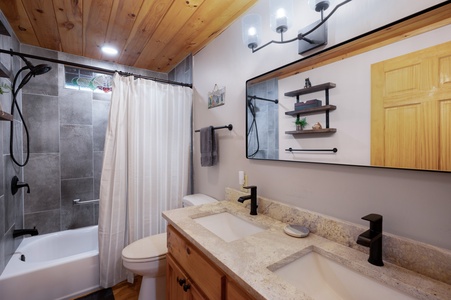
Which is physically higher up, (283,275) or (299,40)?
(299,40)

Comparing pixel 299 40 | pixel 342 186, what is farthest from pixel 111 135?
pixel 342 186

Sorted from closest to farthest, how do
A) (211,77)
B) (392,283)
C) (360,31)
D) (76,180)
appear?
(392,283) → (360,31) → (211,77) → (76,180)

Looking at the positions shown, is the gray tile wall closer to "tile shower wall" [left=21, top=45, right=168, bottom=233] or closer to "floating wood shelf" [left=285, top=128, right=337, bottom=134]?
"tile shower wall" [left=21, top=45, right=168, bottom=233]

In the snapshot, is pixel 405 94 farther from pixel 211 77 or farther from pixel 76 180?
pixel 76 180

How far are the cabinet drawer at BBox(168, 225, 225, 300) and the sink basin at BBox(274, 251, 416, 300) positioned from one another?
9.9 inches

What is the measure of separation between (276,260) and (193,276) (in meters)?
0.47

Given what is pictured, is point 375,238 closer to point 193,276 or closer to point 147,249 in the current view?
point 193,276

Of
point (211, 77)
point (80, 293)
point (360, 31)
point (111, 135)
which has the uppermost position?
point (211, 77)

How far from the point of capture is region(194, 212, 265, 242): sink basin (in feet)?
4.11

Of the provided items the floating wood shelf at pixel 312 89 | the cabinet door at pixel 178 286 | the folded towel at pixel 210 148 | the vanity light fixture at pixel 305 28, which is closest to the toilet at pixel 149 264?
the cabinet door at pixel 178 286

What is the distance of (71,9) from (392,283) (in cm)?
244

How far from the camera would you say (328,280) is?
83cm

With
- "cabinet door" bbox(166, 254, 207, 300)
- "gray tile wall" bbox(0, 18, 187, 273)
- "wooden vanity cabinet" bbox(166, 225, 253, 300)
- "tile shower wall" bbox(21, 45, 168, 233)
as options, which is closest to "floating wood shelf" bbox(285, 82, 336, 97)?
"wooden vanity cabinet" bbox(166, 225, 253, 300)

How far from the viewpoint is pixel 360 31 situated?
90 cm
